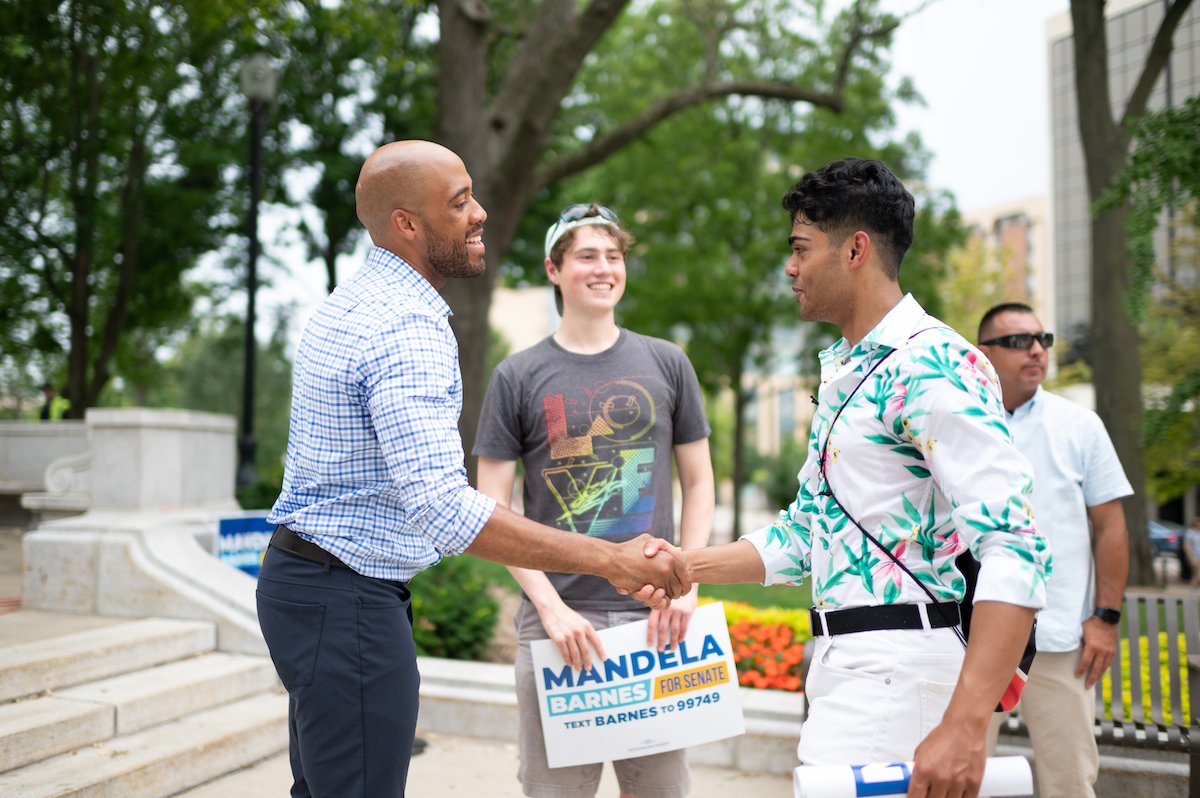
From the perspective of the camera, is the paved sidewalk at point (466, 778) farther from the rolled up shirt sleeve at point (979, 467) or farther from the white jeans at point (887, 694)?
the rolled up shirt sleeve at point (979, 467)

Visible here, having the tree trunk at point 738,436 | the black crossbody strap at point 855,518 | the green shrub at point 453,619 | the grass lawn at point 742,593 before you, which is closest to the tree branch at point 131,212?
the grass lawn at point 742,593

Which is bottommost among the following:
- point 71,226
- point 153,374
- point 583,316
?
point 583,316

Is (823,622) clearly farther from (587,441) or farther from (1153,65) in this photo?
(1153,65)

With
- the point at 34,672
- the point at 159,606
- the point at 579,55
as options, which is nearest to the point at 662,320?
the point at 579,55

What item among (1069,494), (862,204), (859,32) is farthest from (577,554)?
(859,32)

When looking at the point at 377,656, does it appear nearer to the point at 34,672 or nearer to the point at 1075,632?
the point at 1075,632

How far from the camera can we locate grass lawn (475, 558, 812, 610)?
998cm

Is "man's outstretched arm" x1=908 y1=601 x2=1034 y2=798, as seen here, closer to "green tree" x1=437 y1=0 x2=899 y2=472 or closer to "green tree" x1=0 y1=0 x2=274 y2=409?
"green tree" x1=437 y1=0 x2=899 y2=472

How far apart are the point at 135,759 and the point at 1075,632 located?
457cm

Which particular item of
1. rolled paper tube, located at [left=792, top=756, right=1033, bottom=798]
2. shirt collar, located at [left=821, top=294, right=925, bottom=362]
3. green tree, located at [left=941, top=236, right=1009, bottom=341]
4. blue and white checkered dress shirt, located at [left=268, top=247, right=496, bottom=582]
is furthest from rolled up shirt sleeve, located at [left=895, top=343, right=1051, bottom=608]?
green tree, located at [left=941, top=236, right=1009, bottom=341]

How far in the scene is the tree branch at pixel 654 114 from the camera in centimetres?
1395

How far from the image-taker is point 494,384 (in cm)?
367

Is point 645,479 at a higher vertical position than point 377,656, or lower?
higher

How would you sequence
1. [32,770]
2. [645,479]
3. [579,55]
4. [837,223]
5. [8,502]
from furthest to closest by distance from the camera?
1. [8,502]
2. [579,55]
3. [32,770]
4. [645,479]
5. [837,223]
